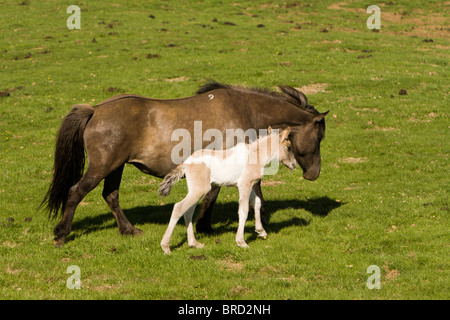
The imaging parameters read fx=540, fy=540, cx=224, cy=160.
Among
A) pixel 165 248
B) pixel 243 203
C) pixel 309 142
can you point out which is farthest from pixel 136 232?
pixel 309 142

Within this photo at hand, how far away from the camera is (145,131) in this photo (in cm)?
1066

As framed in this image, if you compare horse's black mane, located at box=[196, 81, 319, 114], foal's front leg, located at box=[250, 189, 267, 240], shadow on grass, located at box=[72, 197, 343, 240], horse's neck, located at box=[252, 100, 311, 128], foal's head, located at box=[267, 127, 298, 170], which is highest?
horse's black mane, located at box=[196, 81, 319, 114]

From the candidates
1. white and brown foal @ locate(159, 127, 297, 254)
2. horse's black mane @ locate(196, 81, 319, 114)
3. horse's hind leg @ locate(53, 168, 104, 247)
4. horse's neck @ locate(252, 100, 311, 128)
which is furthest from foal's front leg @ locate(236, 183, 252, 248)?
horse's hind leg @ locate(53, 168, 104, 247)

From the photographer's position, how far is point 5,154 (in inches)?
699

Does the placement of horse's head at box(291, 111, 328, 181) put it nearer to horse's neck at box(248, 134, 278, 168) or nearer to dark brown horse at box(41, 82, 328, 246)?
dark brown horse at box(41, 82, 328, 246)

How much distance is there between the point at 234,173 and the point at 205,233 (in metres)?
1.90

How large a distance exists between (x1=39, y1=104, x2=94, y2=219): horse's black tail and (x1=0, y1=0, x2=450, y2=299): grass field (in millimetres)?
923

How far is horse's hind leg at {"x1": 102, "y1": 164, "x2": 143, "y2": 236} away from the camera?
11.1 meters

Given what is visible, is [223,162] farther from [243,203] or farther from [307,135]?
[307,135]

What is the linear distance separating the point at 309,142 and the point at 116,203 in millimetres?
4301

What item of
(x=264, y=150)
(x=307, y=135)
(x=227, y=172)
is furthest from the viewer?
(x=307, y=135)

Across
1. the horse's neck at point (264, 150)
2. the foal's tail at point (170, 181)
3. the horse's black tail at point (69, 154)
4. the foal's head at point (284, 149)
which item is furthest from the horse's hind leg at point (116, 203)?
the foal's head at point (284, 149)
